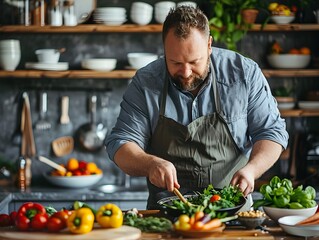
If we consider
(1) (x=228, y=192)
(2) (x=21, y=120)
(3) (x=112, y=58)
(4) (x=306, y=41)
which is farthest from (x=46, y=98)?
(1) (x=228, y=192)

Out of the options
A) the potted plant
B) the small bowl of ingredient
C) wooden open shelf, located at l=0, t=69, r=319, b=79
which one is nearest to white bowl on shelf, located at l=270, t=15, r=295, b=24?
the potted plant

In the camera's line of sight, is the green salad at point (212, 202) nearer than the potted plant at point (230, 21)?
Yes

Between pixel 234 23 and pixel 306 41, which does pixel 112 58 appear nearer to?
pixel 234 23

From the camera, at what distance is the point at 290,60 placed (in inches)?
222

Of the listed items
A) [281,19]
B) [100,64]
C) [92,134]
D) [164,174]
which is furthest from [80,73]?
[164,174]

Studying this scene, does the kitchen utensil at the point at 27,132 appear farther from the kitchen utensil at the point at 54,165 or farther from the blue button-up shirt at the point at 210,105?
the blue button-up shirt at the point at 210,105

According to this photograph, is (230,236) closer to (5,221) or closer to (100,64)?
(5,221)

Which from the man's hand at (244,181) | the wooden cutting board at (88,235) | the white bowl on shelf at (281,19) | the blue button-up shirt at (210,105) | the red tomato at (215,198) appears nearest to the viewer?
the wooden cutting board at (88,235)

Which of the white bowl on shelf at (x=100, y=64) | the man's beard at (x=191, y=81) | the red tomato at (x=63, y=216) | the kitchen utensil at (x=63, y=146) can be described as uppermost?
the man's beard at (x=191, y=81)

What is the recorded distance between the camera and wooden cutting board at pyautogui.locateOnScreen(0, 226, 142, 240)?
2.83 metres

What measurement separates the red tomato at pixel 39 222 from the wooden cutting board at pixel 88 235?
42 mm

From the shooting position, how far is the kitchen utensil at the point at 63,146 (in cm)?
593

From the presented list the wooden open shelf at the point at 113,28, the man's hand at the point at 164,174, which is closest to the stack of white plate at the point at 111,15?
the wooden open shelf at the point at 113,28

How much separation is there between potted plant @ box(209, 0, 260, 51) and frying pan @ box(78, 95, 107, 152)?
1.17 meters
